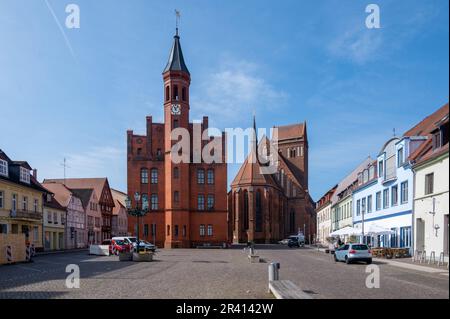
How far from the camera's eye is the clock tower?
59344 mm

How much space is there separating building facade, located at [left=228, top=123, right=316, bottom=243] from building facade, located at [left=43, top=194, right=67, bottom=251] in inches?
1429

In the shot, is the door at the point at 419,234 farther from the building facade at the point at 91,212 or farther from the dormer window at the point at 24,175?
the building facade at the point at 91,212

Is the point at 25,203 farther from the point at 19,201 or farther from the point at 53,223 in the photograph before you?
the point at 53,223

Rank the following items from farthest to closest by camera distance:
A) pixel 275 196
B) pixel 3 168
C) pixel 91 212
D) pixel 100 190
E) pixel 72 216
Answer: pixel 275 196
pixel 100 190
pixel 91 212
pixel 72 216
pixel 3 168

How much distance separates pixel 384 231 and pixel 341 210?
24997 mm

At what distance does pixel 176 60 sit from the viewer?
200ft

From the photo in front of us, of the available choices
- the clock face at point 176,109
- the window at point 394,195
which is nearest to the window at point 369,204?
the window at point 394,195

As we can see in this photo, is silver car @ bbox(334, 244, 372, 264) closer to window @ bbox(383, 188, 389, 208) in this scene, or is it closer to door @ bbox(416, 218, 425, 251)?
door @ bbox(416, 218, 425, 251)

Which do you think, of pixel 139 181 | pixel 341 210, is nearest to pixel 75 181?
pixel 139 181

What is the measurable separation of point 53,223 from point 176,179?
56.5 ft

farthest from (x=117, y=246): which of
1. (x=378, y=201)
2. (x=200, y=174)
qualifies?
(x=378, y=201)

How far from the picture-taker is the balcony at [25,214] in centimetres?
3764
